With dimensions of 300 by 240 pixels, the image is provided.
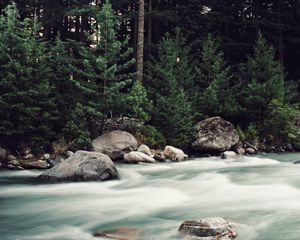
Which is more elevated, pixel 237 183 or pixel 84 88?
pixel 84 88

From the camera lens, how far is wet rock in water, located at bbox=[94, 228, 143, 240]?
25.0ft

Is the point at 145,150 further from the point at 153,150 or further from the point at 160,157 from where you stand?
the point at 153,150

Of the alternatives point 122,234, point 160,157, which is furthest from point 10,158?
point 122,234

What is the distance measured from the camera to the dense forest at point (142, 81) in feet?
59.3

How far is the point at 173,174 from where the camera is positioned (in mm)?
15219

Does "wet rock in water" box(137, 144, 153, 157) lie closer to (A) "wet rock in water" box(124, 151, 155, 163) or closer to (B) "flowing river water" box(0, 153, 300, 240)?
(A) "wet rock in water" box(124, 151, 155, 163)

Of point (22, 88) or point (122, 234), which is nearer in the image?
point (122, 234)

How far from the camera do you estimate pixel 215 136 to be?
68.7 feet

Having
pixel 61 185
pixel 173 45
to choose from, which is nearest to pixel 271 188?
pixel 61 185

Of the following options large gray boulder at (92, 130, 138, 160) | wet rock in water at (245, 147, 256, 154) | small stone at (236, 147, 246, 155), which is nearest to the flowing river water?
large gray boulder at (92, 130, 138, 160)

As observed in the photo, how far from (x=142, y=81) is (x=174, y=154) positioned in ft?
19.3

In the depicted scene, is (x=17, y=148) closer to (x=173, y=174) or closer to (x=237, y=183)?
(x=173, y=174)

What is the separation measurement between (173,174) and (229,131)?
7.15 metres

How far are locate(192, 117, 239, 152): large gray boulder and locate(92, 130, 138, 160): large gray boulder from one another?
3.67m
